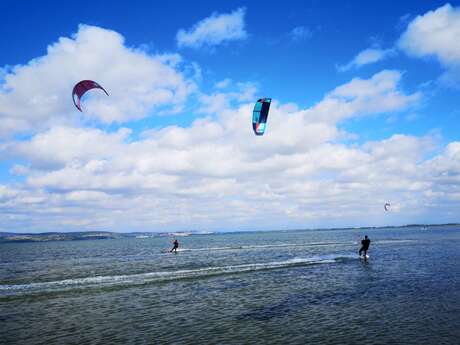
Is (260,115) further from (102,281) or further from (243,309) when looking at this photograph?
(102,281)

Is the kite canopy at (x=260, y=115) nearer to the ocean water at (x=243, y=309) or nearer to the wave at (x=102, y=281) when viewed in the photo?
the ocean water at (x=243, y=309)

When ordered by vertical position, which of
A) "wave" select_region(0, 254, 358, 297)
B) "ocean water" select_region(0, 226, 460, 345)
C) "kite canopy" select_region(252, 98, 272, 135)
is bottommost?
"ocean water" select_region(0, 226, 460, 345)

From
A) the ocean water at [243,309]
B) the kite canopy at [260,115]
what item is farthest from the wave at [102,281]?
the kite canopy at [260,115]

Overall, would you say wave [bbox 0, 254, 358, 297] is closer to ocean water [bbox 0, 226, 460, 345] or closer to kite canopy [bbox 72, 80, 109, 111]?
ocean water [bbox 0, 226, 460, 345]

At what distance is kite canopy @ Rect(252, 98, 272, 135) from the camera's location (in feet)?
93.2

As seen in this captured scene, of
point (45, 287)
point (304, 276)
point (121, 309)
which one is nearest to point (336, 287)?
point (304, 276)

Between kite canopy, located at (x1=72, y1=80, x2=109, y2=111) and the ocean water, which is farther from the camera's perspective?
kite canopy, located at (x1=72, y1=80, x2=109, y2=111)

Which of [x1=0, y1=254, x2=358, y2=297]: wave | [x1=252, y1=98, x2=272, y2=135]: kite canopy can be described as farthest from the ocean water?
[x1=252, y1=98, x2=272, y2=135]: kite canopy

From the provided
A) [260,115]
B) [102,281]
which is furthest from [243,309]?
[260,115]

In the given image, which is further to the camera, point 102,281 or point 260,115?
point 260,115

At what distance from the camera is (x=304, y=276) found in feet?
87.7

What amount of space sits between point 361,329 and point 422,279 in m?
12.7

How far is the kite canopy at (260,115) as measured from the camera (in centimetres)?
2842

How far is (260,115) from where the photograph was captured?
93.9 ft
